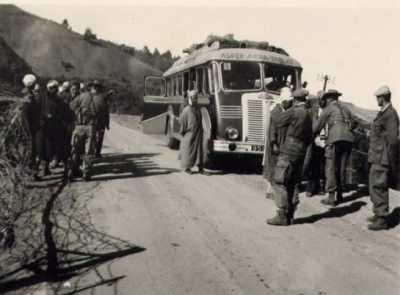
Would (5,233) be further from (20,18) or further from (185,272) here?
(20,18)

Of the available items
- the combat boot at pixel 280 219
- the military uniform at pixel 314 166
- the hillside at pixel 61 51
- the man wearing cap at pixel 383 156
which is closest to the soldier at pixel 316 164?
the military uniform at pixel 314 166

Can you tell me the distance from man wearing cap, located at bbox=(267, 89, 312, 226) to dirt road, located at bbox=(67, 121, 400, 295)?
276 mm

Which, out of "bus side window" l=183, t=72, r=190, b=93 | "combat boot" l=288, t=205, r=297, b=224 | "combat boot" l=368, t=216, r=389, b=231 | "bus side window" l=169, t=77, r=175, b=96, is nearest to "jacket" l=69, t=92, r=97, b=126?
"combat boot" l=288, t=205, r=297, b=224

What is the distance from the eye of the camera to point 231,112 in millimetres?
12070

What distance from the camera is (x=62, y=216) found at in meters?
7.23

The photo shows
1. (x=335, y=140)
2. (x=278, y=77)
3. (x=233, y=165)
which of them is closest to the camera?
(x=335, y=140)

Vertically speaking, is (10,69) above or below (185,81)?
above

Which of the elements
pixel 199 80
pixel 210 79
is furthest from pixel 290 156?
pixel 199 80

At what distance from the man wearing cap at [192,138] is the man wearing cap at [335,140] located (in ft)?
12.0

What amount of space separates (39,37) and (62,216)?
106199mm

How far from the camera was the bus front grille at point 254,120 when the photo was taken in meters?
11.9

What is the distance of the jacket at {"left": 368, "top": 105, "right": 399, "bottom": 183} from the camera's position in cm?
721

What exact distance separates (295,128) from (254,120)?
15.3ft

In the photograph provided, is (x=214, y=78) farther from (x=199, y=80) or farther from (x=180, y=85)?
(x=180, y=85)
